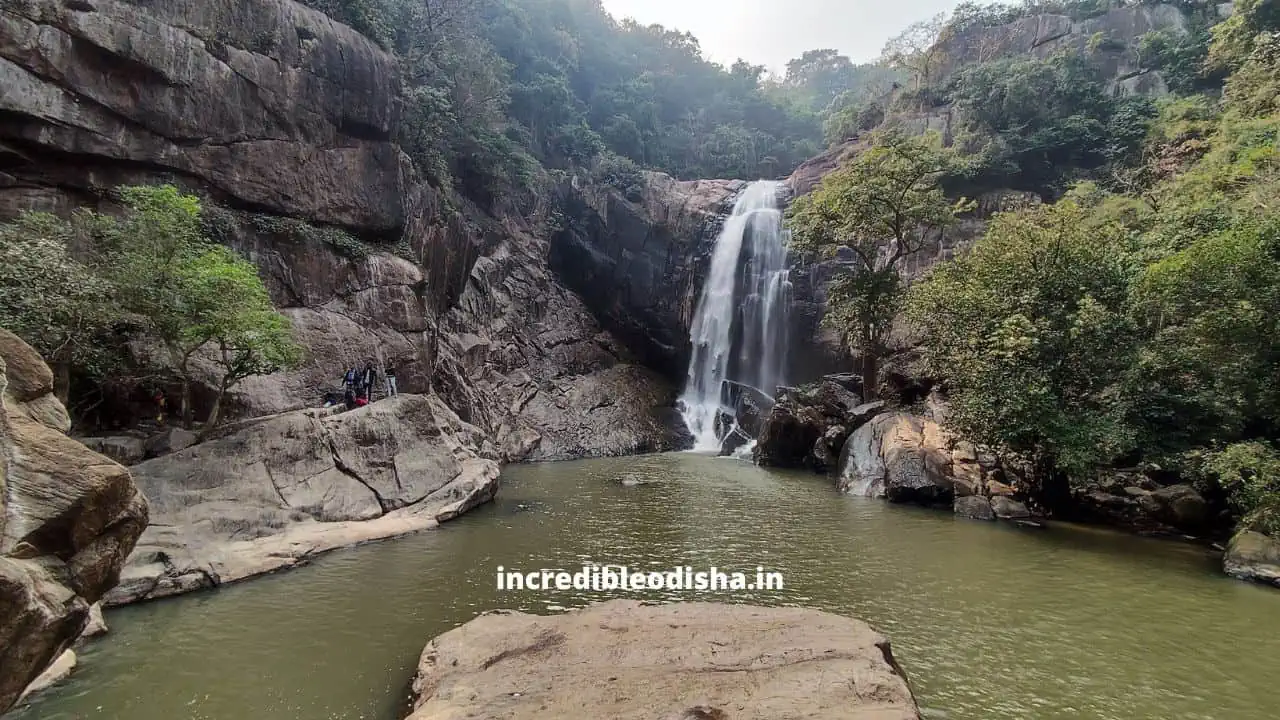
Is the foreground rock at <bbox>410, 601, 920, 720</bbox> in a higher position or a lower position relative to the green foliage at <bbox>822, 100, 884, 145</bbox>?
lower

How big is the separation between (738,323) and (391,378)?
68.0ft

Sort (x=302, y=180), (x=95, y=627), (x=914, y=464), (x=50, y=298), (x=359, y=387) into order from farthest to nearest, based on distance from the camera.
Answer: (x=302, y=180) → (x=359, y=387) → (x=914, y=464) → (x=50, y=298) → (x=95, y=627)

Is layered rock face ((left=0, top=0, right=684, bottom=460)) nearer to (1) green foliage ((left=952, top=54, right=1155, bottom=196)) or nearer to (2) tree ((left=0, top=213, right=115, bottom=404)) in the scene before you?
(2) tree ((left=0, top=213, right=115, bottom=404))

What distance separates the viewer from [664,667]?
534 cm

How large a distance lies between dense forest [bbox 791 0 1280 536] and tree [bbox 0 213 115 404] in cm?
1886

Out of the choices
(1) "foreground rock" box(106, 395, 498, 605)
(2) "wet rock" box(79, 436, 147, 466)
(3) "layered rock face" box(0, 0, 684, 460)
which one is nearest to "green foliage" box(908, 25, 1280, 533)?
(1) "foreground rock" box(106, 395, 498, 605)

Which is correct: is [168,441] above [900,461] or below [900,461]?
below

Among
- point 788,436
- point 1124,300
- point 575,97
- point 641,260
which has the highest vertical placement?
point 575,97

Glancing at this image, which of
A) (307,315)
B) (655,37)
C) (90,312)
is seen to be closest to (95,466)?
(90,312)

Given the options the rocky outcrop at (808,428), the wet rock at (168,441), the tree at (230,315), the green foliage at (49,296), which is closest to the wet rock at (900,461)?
the rocky outcrop at (808,428)

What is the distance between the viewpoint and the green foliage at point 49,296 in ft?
32.0

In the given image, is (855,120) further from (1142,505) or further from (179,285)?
(179,285)

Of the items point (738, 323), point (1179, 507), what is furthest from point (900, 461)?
point (738, 323)

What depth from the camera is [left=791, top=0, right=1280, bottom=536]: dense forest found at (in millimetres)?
11477
